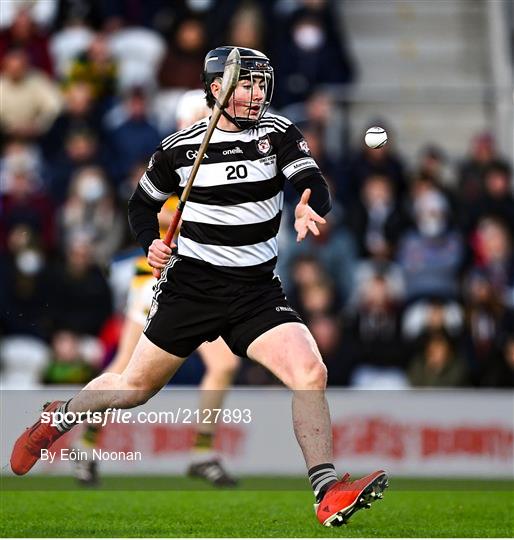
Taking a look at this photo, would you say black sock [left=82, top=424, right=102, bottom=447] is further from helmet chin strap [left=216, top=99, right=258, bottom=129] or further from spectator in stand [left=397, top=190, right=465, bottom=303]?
spectator in stand [left=397, top=190, right=465, bottom=303]

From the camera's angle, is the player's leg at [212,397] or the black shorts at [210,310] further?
the player's leg at [212,397]

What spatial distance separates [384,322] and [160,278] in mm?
5801

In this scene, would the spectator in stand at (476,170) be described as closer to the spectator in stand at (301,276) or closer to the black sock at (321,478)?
the spectator in stand at (301,276)

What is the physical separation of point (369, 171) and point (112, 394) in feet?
22.8

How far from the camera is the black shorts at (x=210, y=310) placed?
23.7ft

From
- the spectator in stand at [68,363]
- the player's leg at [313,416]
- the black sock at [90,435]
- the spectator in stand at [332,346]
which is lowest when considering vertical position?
the spectator in stand at [332,346]

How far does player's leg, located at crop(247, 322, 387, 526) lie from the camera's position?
657cm

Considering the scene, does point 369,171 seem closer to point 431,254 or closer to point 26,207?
point 431,254

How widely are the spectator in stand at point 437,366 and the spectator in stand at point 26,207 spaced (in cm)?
324

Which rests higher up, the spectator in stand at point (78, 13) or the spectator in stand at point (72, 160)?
the spectator in stand at point (78, 13)

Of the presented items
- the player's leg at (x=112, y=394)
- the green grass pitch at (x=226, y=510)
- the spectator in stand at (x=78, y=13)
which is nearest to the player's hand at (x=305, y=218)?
the player's leg at (x=112, y=394)

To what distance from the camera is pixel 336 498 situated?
6.59 metres

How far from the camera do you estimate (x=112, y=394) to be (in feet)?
24.3

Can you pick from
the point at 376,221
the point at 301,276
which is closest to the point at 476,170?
the point at 376,221
